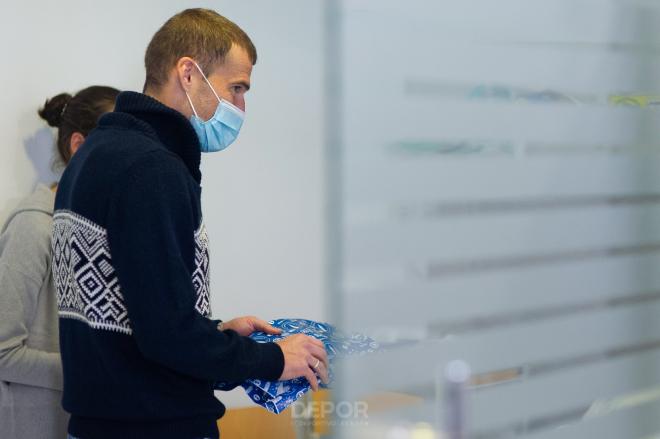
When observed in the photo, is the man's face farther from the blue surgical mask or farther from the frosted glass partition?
the frosted glass partition

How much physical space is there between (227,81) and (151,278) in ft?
1.47

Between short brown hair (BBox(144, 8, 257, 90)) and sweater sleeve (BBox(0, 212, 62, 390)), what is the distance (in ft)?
2.05

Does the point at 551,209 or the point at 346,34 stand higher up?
the point at 346,34

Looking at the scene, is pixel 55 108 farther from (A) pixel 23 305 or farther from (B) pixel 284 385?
(B) pixel 284 385

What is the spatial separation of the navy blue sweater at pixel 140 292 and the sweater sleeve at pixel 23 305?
0.51m

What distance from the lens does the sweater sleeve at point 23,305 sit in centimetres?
184

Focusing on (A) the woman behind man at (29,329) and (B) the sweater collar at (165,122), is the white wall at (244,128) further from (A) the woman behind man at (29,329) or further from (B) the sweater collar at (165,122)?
(B) the sweater collar at (165,122)

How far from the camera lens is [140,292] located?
47.6 inches

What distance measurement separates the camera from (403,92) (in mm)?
547

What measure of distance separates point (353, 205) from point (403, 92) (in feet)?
0.33

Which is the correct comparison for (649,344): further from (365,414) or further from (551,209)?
(365,414)

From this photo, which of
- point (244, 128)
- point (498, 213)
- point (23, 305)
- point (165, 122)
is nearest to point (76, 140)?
point (23, 305)

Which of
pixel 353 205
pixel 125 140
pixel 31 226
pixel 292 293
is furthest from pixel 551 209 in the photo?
pixel 292 293

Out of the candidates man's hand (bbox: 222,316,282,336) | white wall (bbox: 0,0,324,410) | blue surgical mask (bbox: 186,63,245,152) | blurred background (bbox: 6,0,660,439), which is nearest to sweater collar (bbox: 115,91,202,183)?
blue surgical mask (bbox: 186,63,245,152)
